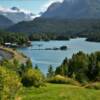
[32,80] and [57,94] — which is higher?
[32,80]

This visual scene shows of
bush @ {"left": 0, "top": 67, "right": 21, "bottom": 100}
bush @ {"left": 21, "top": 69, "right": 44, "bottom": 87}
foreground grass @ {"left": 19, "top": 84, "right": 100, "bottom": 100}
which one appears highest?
bush @ {"left": 0, "top": 67, "right": 21, "bottom": 100}

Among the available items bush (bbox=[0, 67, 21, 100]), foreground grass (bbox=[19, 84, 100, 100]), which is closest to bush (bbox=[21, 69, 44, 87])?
foreground grass (bbox=[19, 84, 100, 100])

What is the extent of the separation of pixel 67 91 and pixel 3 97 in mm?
7205

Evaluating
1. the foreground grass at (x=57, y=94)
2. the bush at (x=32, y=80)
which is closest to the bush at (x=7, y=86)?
the foreground grass at (x=57, y=94)

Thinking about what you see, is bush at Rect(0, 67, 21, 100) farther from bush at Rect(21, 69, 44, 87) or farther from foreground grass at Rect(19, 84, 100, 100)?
bush at Rect(21, 69, 44, 87)

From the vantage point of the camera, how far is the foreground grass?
23.7 metres

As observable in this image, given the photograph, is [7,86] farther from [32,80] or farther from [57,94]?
[32,80]

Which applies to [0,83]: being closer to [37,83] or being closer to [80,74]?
[37,83]

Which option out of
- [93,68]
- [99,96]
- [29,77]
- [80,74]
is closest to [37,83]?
[29,77]

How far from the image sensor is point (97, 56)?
71062 millimetres

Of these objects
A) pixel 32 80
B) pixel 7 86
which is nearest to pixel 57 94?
pixel 7 86

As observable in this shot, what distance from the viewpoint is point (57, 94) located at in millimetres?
24703

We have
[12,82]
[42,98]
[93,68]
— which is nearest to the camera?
[12,82]

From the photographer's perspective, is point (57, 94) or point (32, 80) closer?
point (57, 94)
